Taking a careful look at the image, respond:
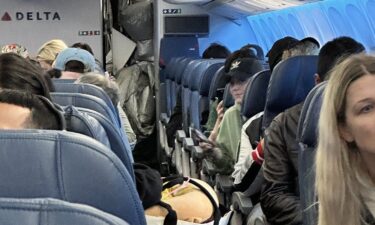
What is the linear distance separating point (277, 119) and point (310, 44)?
4.79 feet

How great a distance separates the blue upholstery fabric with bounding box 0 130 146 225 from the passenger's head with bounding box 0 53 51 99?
968mm

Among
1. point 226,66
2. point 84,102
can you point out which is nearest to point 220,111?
point 226,66

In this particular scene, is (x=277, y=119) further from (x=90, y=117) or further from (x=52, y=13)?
(x=52, y=13)

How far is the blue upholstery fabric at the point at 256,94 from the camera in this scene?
428 cm

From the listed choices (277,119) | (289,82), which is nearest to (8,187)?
(277,119)

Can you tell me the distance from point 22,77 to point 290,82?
61.0 inches

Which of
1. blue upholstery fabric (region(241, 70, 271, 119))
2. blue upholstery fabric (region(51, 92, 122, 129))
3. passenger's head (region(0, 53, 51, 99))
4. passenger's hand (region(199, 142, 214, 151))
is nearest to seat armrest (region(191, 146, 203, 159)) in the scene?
passenger's hand (region(199, 142, 214, 151))

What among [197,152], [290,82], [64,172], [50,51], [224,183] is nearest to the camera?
[64,172]

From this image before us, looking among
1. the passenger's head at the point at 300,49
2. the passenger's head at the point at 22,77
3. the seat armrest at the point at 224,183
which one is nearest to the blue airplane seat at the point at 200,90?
the seat armrest at the point at 224,183

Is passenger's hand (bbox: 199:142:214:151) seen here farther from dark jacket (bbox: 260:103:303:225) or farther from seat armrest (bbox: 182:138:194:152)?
dark jacket (bbox: 260:103:303:225)

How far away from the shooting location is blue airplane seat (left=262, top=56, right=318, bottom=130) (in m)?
3.58

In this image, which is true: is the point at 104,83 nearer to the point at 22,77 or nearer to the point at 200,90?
the point at 22,77

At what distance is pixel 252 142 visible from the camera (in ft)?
13.6

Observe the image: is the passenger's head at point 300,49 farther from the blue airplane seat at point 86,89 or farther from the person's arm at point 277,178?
the blue airplane seat at point 86,89
